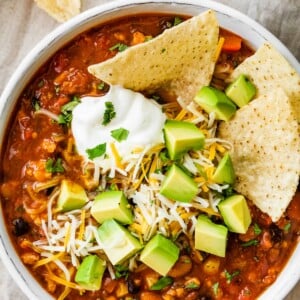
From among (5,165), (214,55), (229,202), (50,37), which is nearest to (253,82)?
(214,55)

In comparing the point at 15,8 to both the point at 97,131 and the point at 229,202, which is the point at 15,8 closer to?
the point at 97,131

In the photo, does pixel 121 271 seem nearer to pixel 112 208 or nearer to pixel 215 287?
pixel 112 208

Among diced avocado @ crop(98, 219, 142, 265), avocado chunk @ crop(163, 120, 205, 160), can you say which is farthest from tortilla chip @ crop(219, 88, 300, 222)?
diced avocado @ crop(98, 219, 142, 265)

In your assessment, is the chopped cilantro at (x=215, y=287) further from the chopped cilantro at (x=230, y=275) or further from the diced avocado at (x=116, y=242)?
the diced avocado at (x=116, y=242)

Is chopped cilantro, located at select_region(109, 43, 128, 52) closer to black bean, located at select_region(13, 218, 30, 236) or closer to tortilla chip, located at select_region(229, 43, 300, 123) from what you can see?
tortilla chip, located at select_region(229, 43, 300, 123)

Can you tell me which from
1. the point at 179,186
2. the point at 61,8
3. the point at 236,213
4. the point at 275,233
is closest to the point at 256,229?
the point at 275,233

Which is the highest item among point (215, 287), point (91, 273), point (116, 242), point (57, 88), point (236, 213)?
point (57, 88)
